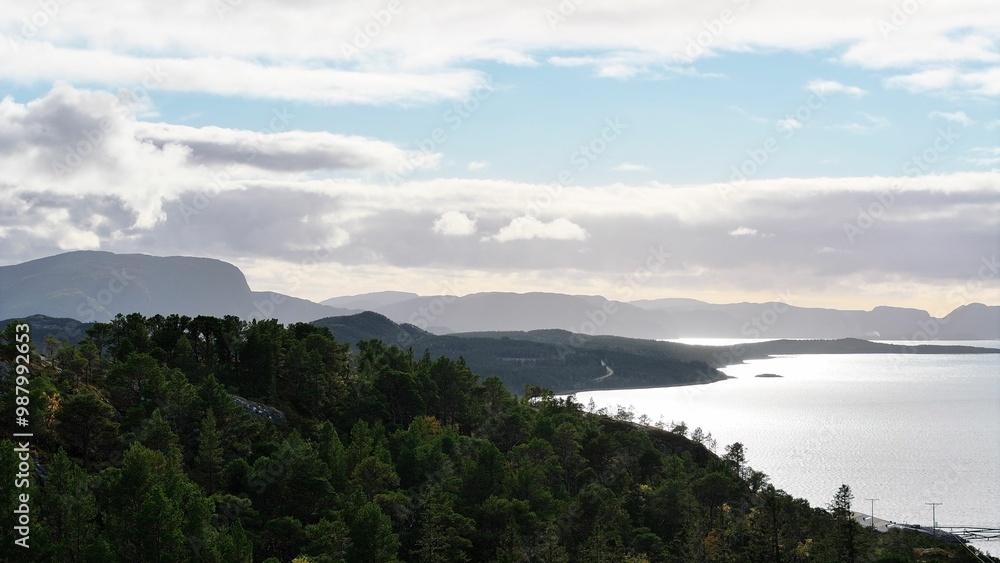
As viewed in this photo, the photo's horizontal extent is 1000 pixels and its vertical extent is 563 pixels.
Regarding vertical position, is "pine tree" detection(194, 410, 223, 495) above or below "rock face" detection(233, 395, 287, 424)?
below

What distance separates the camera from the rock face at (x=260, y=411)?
10862 centimetres

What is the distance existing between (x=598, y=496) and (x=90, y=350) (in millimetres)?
75971

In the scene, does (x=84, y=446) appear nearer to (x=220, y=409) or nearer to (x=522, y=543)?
(x=220, y=409)

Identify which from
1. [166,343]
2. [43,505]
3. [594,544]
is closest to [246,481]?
[43,505]

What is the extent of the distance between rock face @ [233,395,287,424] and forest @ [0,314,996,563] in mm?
556

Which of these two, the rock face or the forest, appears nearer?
the forest

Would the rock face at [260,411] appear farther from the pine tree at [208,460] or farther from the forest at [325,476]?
the pine tree at [208,460]

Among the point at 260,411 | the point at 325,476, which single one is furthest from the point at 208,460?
the point at 260,411

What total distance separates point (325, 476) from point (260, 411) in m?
30.8

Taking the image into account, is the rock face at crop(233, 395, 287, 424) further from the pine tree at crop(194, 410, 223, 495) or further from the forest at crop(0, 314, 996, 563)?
the pine tree at crop(194, 410, 223, 495)

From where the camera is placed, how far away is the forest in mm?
63250

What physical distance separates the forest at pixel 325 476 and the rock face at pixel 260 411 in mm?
556

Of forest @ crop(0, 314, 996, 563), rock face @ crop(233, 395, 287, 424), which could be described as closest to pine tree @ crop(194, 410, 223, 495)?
forest @ crop(0, 314, 996, 563)

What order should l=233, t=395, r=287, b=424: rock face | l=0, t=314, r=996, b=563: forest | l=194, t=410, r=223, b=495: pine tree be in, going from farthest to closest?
l=233, t=395, r=287, b=424: rock face
l=194, t=410, r=223, b=495: pine tree
l=0, t=314, r=996, b=563: forest
